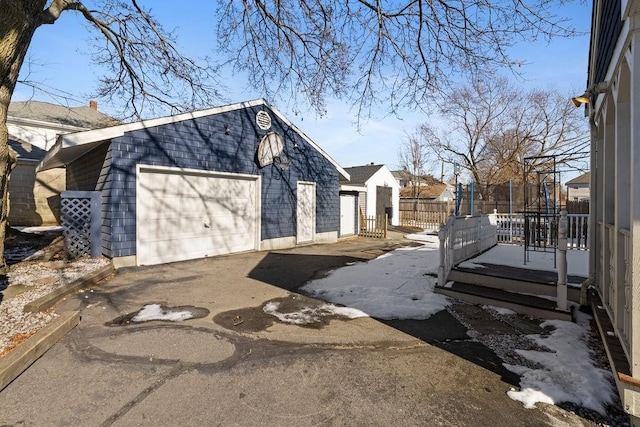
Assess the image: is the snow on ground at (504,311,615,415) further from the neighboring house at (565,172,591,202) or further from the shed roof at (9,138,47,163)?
the neighboring house at (565,172,591,202)

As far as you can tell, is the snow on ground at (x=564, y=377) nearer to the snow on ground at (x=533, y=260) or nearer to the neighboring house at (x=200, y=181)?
the snow on ground at (x=533, y=260)

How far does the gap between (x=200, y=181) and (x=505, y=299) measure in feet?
24.7

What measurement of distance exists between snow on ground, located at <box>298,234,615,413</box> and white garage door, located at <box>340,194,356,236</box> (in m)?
4.49

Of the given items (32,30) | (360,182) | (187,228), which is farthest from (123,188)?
(360,182)

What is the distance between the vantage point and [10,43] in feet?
16.2

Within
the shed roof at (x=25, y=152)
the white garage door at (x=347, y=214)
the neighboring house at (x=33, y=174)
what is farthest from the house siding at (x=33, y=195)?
the white garage door at (x=347, y=214)

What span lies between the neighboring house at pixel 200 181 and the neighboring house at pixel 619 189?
7.92 meters

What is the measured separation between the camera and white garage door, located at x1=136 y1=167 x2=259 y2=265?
25.4ft

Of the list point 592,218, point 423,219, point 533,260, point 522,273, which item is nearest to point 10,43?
point 522,273

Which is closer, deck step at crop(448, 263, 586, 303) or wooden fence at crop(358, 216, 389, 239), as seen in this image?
deck step at crop(448, 263, 586, 303)

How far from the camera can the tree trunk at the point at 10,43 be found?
15.8ft

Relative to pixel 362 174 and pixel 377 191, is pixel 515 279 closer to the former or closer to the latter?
pixel 377 191

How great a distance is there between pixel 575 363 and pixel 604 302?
135 cm

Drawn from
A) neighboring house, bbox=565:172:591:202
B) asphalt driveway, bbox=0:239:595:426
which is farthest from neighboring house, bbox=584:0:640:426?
neighboring house, bbox=565:172:591:202
